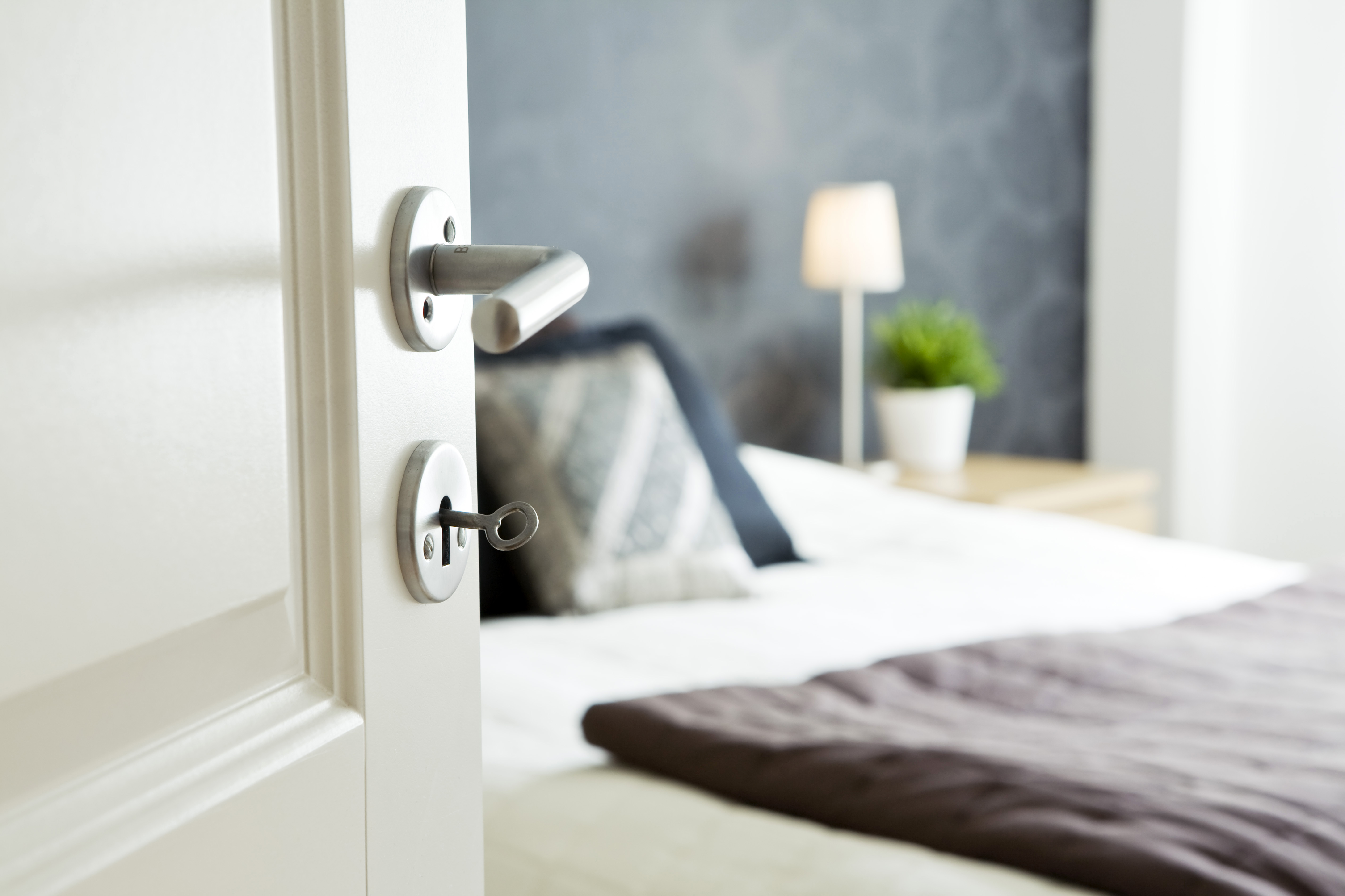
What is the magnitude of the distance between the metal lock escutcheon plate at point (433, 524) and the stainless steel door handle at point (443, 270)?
1.7 inches

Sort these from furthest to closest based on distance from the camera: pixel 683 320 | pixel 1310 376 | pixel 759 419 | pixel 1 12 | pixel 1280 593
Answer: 1. pixel 1310 376
2. pixel 759 419
3. pixel 683 320
4. pixel 1280 593
5. pixel 1 12

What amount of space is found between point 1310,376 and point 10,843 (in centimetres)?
371

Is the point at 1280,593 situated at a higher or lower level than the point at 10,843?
lower

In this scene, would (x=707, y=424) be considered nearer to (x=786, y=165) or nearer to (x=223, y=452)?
(x=786, y=165)

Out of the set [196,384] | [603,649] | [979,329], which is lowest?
[603,649]

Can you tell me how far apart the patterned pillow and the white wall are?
217 cm

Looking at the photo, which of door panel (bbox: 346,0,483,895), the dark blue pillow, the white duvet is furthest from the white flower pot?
door panel (bbox: 346,0,483,895)

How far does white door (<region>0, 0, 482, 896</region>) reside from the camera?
34 cm

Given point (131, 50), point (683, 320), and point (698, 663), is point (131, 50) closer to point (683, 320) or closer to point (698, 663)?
point (698, 663)

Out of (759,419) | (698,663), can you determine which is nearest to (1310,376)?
(759,419)

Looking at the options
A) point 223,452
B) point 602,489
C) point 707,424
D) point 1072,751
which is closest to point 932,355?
point 707,424

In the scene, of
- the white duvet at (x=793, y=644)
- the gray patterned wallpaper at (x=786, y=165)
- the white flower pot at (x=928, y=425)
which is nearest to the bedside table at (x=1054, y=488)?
the white flower pot at (x=928, y=425)

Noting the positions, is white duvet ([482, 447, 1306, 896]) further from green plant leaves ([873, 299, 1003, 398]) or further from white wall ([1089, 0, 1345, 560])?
white wall ([1089, 0, 1345, 560])

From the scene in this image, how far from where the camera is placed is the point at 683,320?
2846 mm
